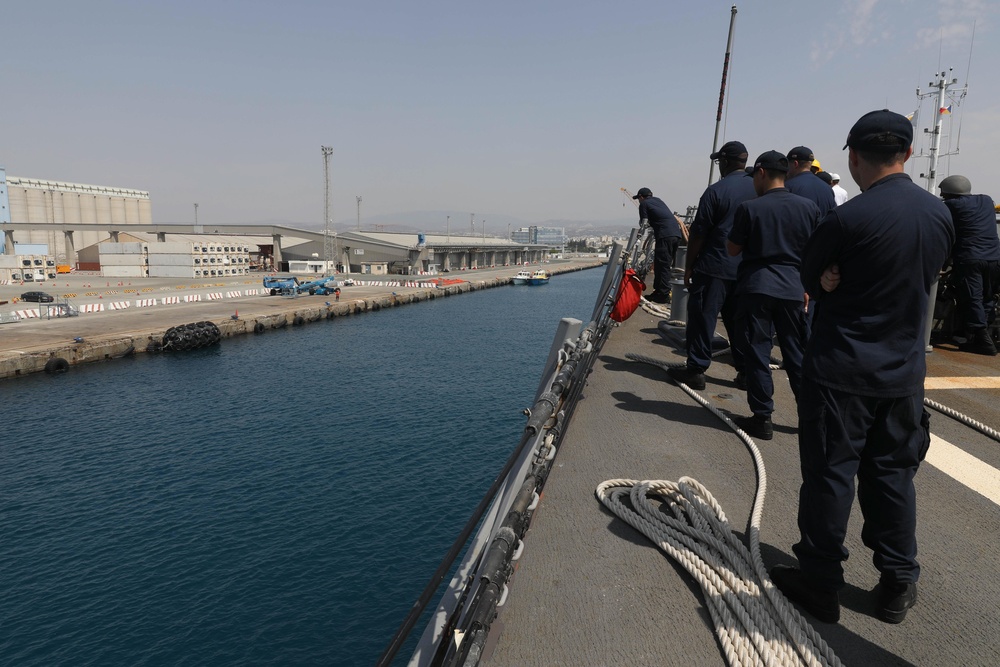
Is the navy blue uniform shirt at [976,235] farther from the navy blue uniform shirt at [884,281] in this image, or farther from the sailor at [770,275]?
the navy blue uniform shirt at [884,281]

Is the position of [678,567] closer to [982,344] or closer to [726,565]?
[726,565]

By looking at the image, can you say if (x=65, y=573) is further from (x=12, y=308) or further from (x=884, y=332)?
(x=12, y=308)

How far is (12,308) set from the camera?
35812 millimetres

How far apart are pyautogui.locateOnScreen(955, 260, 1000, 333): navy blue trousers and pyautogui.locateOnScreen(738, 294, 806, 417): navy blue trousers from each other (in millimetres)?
4337

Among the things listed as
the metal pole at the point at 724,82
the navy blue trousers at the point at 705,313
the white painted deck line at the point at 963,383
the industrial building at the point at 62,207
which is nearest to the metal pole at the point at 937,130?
the metal pole at the point at 724,82

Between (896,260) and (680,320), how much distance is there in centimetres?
591

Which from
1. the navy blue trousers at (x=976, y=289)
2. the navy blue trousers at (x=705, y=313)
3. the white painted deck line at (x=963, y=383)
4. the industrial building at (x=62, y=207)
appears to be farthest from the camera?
the industrial building at (x=62, y=207)

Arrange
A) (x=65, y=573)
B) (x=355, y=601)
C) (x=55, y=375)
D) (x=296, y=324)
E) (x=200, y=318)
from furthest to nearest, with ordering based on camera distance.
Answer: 1. (x=296, y=324)
2. (x=200, y=318)
3. (x=55, y=375)
4. (x=65, y=573)
5. (x=355, y=601)

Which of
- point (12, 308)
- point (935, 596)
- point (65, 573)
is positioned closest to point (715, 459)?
point (935, 596)

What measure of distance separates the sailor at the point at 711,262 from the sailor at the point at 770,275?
684 mm

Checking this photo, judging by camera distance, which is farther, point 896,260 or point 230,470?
point 230,470

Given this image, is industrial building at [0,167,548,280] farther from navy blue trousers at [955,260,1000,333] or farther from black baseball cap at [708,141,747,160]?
navy blue trousers at [955,260,1000,333]

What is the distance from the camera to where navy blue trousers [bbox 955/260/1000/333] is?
6.60 m

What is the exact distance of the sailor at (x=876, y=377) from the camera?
2.10 meters
